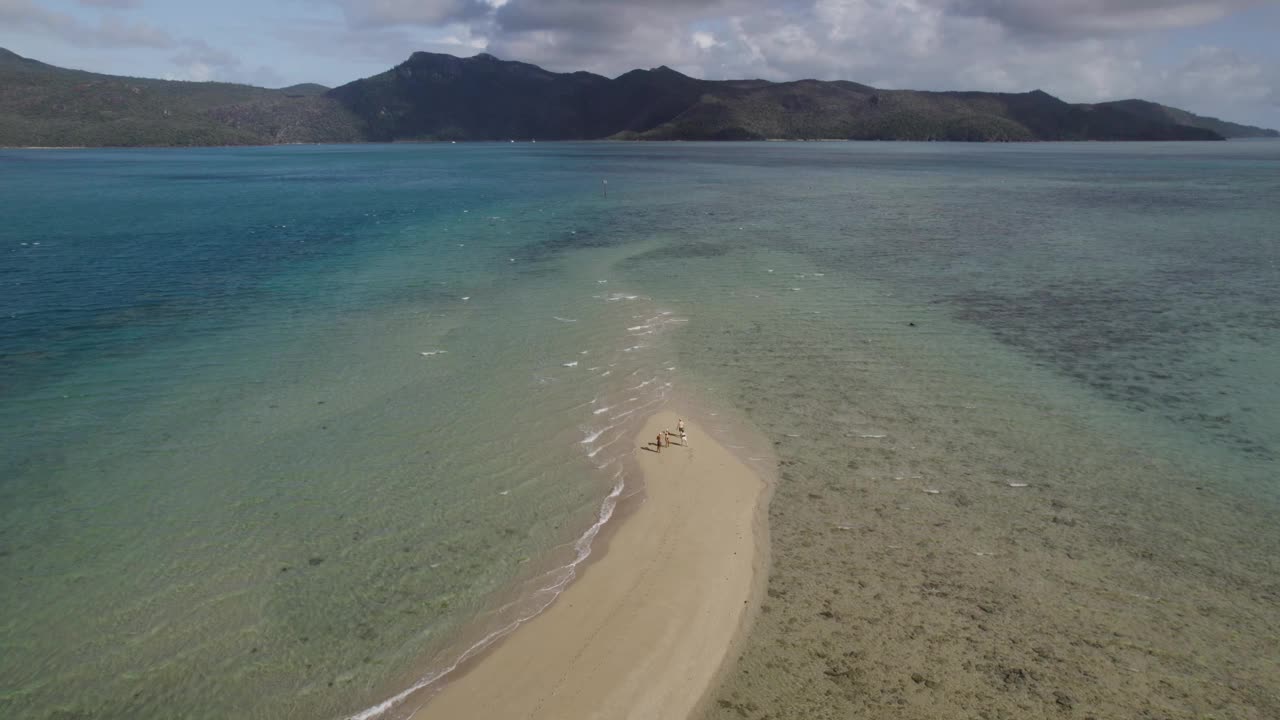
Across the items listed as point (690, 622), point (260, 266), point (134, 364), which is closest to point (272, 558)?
point (690, 622)

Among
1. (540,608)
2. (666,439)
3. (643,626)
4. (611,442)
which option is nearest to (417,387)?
(611,442)

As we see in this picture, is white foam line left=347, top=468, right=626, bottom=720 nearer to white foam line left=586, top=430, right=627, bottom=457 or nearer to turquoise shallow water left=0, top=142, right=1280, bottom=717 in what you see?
turquoise shallow water left=0, top=142, right=1280, bottom=717

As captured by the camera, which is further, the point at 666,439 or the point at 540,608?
the point at 666,439

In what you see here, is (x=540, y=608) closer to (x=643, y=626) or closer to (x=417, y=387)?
(x=643, y=626)

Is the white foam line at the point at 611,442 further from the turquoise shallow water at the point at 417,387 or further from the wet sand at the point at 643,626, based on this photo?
the wet sand at the point at 643,626

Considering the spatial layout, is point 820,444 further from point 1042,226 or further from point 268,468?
point 1042,226

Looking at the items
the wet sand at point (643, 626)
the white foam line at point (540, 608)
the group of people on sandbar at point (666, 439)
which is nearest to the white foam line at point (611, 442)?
the group of people on sandbar at point (666, 439)
